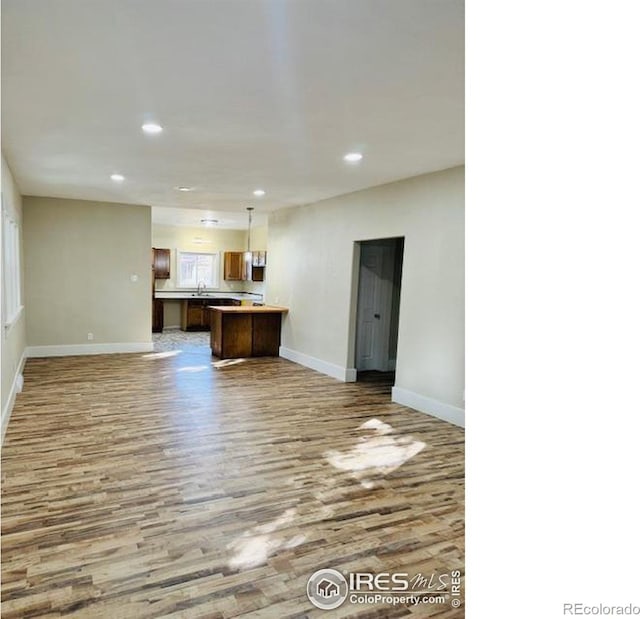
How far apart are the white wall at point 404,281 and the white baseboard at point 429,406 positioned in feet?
0.04

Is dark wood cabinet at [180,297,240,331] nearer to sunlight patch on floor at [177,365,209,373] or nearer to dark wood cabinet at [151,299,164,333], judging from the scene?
dark wood cabinet at [151,299,164,333]

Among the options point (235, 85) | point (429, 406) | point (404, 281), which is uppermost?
point (235, 85)

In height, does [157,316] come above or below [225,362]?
above

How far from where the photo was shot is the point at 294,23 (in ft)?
7.35

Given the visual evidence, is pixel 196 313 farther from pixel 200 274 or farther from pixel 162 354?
pixel 162 354

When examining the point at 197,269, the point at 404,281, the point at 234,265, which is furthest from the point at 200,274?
the point at 404,281

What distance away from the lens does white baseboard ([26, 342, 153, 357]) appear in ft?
26.7

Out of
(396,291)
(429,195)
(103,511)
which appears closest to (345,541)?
(103,511)

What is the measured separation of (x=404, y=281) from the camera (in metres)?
5.88

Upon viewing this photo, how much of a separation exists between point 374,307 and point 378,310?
0.09m

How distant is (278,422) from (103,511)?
2.14 metres

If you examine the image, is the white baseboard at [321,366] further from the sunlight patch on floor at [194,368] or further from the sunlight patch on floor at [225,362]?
the sunlight patch on floor at [194,368]

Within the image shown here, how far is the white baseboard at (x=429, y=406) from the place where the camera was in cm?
512
